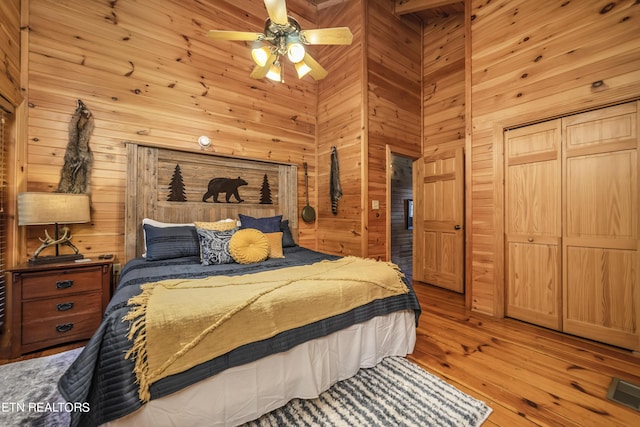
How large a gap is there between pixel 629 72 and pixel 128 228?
461cm

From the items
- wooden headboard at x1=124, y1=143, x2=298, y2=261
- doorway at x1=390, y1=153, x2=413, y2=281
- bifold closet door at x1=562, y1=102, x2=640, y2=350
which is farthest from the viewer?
doorway at x1=390, y1=153, x2=413, y2=281

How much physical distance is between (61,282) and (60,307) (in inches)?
7.9

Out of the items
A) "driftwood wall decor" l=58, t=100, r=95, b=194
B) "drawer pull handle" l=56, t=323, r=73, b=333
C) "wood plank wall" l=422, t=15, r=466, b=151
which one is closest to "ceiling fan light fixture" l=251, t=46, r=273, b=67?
"driftwood wall decor" l=58, t=100, r=95, b=194

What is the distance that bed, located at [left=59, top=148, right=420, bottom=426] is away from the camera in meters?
1.00

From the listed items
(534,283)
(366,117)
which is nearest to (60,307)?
(366,117)

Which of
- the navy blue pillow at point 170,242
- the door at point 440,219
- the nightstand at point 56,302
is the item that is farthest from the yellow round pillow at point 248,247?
the door at point 440,219

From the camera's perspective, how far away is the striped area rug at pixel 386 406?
1306 millimetres

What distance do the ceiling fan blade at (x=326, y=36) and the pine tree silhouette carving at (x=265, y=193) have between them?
1.86 metres

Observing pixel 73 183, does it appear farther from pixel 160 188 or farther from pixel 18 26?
pixel 18 26

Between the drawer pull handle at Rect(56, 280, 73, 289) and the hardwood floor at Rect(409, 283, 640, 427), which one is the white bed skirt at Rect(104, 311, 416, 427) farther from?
the drawer pull handle at Rect(56, 280, 73, 289)

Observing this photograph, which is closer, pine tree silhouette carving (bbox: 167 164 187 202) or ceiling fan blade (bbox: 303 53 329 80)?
ceiling fan blade (bbox: 303 53 329 80)

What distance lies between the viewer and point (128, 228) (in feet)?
8.40

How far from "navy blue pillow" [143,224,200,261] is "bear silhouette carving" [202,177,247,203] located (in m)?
0.72

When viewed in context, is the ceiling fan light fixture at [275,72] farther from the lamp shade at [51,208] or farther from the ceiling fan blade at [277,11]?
the lamp shade at [51,208]
